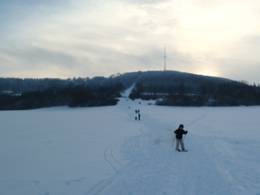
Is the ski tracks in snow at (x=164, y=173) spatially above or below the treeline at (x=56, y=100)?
below

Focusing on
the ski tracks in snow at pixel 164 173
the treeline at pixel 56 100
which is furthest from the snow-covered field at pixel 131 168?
the treeline at pixel 56 100

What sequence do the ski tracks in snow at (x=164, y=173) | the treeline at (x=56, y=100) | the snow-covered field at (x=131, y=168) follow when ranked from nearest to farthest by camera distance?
the ski tracks in snow at (x=164, y=173) < the snow-covered field at (x=131, y=168) < the treeline at (x=56, y=100)

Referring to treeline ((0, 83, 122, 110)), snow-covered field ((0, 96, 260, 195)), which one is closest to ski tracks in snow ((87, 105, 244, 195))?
snow-covered field ((0, 96, 260, 195))

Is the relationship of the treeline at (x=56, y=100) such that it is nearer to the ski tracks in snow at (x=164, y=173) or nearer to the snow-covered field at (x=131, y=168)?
the snow-covered field at (x=131, y=168)

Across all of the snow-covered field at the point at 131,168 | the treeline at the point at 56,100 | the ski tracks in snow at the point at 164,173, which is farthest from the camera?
the treeline at the point at 56,100

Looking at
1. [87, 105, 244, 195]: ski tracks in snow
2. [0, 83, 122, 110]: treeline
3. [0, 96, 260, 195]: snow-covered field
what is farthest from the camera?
[0, 83, 122, 110]: treeline

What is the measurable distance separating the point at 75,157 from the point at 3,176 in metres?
4.33

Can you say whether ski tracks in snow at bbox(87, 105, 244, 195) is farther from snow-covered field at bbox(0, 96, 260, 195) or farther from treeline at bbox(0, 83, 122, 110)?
treeline at bbox(0, 83, 122, 110)

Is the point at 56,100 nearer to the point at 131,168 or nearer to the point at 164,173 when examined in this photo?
the point at 131,168

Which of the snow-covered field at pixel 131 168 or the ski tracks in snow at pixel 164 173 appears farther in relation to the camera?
the snow-covered field at pixel 131 168

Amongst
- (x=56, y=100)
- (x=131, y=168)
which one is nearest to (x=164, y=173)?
(x=131, y=168)

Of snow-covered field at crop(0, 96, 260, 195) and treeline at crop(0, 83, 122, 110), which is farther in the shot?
treeline at crop(0, 83, 122, 110)

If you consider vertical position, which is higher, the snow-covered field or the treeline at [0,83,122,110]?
the treeline at [0,83,122,110]

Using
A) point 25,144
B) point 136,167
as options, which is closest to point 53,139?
point 25,144
